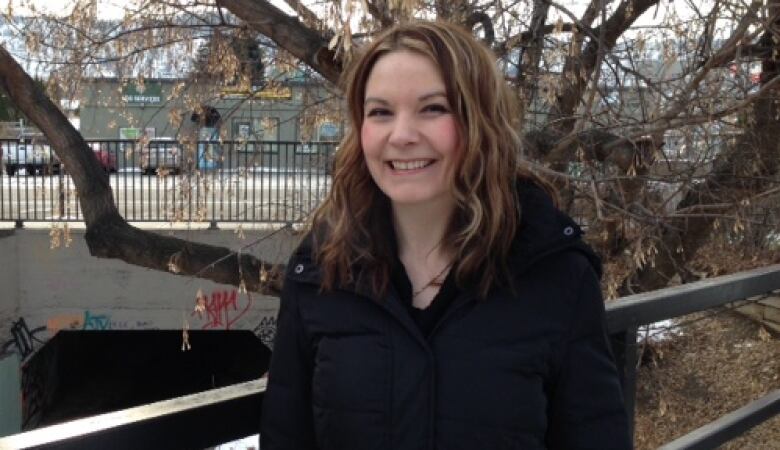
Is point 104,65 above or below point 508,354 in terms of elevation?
above

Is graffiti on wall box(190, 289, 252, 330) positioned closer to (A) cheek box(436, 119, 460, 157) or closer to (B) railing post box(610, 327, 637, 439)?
(B) railing post box(610, 327, 637, 439)

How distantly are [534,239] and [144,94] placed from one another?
717 centimetres

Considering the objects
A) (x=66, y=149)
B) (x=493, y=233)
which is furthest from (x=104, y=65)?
(x=493, y=233)

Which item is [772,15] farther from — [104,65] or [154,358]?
[154,358]

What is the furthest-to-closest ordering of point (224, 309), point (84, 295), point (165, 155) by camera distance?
1. point (224, 309)
2. point (84, 295)
3. point (165, 155)

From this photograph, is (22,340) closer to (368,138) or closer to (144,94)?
(144,94)

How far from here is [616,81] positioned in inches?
229

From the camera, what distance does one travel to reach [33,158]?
26.5ft

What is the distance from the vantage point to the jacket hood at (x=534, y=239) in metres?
1.42

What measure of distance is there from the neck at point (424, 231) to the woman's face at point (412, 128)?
31mm

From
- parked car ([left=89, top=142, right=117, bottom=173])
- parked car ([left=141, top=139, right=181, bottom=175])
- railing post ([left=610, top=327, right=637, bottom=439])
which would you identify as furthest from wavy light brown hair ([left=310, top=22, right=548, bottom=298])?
parked car ([left=89, top=142, right=117, bottom=173])

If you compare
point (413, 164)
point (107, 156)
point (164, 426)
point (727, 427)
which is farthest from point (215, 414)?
point (107, 156)

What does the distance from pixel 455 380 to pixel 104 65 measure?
20.7ft

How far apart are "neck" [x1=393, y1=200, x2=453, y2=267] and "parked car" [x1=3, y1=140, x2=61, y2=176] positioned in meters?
6.03
